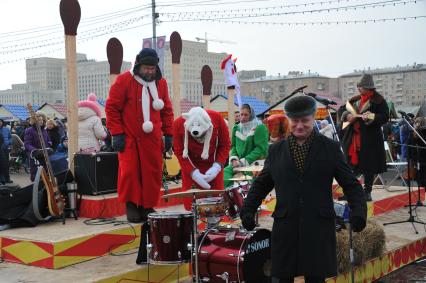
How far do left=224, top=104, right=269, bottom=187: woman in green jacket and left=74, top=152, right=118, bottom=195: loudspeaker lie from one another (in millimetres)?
1548

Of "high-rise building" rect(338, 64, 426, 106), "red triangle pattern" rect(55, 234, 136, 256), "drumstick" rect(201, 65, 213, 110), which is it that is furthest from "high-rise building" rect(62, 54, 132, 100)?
"high-rise building" rect(338, 64, 426, 106)

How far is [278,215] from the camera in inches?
146

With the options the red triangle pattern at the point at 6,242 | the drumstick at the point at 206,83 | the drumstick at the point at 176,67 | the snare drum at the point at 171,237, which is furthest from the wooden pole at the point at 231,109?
the snare drum at the point at 171,237

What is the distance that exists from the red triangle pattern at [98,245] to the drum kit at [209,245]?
2.94 ft

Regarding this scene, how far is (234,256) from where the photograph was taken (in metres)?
4.49

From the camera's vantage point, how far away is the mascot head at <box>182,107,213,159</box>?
6.08 meters

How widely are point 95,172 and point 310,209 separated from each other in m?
3.90

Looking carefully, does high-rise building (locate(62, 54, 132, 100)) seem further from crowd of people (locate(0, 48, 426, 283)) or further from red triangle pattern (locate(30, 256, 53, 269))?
red triangle pattern (locate(30, 256, 53, 269))

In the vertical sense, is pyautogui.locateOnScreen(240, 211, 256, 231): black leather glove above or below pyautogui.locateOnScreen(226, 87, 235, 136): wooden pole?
below

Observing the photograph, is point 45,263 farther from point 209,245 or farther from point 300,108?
point 300,108

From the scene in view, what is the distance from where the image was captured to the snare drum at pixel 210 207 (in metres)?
4.90

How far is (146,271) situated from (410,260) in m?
3.50

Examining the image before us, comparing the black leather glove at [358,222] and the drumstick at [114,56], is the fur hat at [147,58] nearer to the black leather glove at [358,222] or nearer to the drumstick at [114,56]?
the black leather glove at [358,222]

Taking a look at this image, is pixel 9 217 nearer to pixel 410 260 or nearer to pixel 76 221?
pixel 76 221
